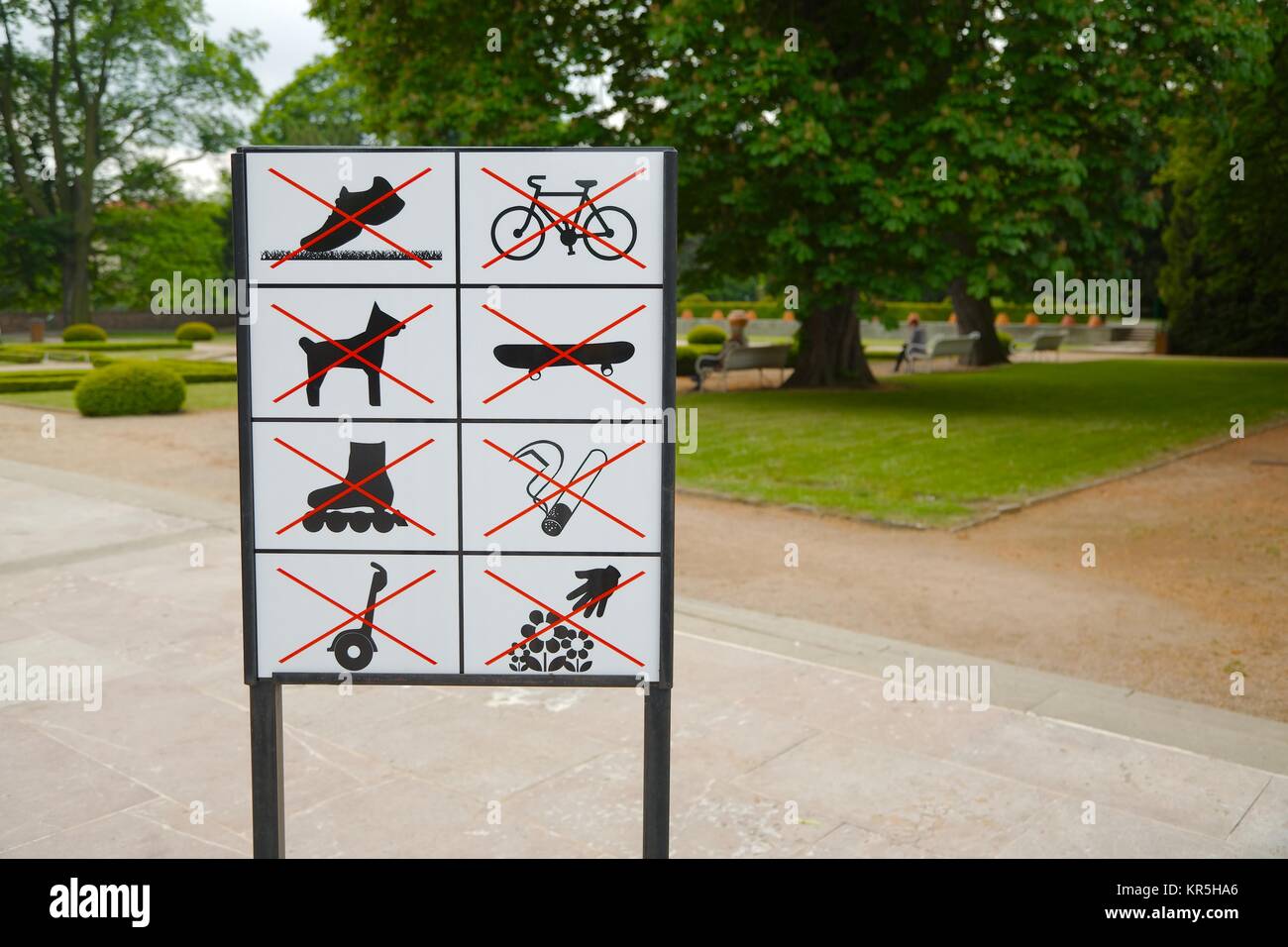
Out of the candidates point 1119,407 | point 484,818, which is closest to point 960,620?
point 484,818

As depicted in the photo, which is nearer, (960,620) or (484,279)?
(484,279)

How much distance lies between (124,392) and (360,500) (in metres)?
19.3

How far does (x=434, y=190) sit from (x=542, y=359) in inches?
21.5

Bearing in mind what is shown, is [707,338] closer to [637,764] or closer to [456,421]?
[637,764]

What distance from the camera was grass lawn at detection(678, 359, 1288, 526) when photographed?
1294 cm

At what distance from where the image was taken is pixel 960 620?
26.8 ft

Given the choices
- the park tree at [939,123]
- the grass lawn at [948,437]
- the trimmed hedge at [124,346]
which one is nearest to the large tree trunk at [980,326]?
the grass lawn at [948,437]

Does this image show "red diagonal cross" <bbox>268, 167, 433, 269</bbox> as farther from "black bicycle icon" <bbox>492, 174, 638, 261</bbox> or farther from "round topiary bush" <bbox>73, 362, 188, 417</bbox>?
"round topiary bush" <bbox>73, 362, 188, 417</bbox>

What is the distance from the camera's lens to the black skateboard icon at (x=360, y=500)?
11.1 feet

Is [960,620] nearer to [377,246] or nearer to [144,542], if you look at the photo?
[377,246]

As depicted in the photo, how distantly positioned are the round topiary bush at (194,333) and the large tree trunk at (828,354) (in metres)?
31.7

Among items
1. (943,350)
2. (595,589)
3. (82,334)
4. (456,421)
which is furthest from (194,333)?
(595,589)

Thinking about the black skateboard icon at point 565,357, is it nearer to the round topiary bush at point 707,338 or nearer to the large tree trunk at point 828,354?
the large tree trunk at point 828,354

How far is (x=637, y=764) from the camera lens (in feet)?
17.7
